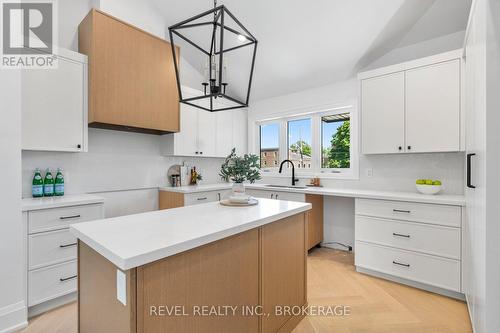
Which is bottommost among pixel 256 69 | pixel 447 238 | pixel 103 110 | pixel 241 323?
pixel 241 323

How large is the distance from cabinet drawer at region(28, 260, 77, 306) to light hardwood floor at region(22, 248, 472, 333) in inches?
5.7

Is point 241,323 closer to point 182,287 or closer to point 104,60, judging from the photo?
point 182,287

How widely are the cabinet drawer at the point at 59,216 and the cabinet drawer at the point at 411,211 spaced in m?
2.73

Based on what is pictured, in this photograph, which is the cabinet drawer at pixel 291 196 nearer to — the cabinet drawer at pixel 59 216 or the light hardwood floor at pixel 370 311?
the light hardwood floor at pixel 370 311

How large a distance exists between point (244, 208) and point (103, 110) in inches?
72.0

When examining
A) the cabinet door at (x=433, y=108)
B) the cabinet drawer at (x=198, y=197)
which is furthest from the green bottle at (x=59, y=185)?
the cabinet door at (x=433, y=108)

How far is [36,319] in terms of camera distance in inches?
75.8

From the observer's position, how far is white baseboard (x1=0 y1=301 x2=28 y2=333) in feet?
5.72

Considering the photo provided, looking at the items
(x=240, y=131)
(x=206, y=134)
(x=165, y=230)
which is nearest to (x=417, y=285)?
(x=165, y=230)

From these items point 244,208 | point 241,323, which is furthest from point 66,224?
point 241,323

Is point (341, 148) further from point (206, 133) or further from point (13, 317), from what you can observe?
point (13, 317)

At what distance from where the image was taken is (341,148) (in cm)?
353

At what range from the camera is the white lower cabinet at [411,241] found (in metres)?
2.16

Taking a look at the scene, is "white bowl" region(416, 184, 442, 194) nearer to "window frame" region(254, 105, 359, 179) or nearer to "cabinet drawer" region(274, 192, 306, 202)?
"window frame" region(254, 105, 359, 179)
